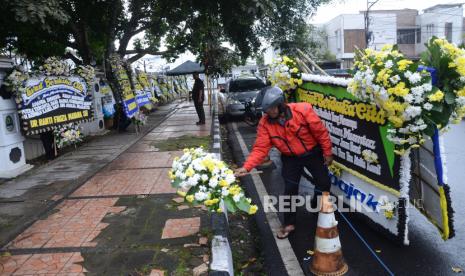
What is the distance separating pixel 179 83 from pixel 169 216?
36.8 m

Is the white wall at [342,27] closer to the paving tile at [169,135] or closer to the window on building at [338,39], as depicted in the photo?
the window on building at [338,39]

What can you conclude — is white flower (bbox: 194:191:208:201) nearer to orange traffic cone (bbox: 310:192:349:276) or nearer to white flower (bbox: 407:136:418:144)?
orange traffic cone (bbox: 310:192:349:276)

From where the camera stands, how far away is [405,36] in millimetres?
46438

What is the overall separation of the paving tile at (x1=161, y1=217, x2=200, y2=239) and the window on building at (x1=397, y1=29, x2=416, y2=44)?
46.7 metres

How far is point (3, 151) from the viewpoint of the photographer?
779 cm

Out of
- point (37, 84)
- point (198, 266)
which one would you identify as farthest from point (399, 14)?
point (198, 266)

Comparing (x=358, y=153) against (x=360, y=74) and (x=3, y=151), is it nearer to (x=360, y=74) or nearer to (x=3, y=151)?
(x=360, y=74)

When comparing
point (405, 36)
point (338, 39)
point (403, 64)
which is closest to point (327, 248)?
point (403, 64)

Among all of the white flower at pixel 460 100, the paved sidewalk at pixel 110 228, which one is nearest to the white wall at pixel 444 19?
the paved sidewalk at pixel 110 228

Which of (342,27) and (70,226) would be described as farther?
(342,27)

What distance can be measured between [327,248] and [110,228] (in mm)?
2563

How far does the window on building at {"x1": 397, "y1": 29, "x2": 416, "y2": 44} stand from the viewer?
46344 millimetres

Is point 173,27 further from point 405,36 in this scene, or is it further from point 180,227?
point 405,36

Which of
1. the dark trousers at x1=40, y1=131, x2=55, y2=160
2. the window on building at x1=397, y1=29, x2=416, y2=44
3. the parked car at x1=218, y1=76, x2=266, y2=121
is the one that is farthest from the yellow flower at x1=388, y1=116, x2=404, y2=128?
the window on building at x1=397, y1=29, x2=416, y2=44
